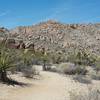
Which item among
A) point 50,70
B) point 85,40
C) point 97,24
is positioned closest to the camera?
point 50,70

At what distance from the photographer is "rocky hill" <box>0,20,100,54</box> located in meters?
57.9

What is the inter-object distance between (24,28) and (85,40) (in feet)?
44.9

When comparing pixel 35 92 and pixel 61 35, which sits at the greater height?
pixel 61 35

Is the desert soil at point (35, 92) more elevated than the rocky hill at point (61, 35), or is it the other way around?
the rocky hill at point (61, 35)

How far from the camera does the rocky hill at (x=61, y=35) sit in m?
57.9

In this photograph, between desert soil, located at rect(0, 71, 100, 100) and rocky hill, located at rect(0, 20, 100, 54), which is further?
rocky hill, located at rect(0, 20, 100, 54)

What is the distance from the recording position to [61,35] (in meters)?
63.9

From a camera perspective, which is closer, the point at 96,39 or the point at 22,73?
the point at 22,73

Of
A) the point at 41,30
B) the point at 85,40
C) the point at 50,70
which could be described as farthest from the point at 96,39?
the point at 50,70

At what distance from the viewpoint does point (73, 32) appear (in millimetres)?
65875

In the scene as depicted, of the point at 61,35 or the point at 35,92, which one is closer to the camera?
the point at 35,92

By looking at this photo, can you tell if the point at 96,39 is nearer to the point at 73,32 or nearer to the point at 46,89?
the point at 73,32

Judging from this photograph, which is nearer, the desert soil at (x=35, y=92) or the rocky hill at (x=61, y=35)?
the desert soil at (x=35, y=92)

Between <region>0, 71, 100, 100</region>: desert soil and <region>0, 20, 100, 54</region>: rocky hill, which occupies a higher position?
<region>0, 20, 100, 54</region>: rocky hill
